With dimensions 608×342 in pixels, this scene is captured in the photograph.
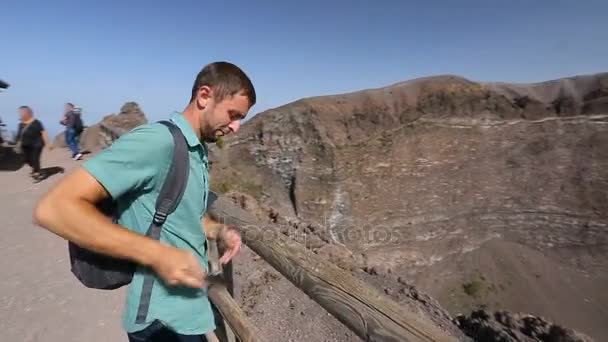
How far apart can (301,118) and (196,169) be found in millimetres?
25381

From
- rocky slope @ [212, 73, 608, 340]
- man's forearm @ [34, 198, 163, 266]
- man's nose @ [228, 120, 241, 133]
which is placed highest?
man's nose @ [228, 120, 241, 133]

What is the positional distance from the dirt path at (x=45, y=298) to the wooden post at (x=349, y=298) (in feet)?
9.41

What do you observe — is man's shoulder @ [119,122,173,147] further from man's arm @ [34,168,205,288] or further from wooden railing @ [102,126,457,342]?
wooden railing @ [102,126,457,342]

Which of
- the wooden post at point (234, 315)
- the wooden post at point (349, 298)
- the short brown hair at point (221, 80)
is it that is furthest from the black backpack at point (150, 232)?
the wooden post at point (234, 315)

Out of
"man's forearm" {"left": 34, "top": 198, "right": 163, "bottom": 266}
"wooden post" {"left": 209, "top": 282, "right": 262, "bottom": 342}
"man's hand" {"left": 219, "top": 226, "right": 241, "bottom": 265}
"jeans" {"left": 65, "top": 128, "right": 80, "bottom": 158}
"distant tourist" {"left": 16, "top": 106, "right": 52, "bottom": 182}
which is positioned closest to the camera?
"man's forearm" {"left": 34, "top": 198, "right": 163, "bottom": 266}

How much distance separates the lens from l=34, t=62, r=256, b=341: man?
0.99 meters

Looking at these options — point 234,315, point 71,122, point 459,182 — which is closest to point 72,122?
point 71,122

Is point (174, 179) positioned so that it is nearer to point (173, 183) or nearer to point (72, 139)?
point (173, 183)

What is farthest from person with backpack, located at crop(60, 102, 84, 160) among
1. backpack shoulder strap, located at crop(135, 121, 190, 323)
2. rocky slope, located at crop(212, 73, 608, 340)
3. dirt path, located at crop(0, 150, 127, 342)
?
backpack shoulder strap, located at crop(135, 121, 190, 323)

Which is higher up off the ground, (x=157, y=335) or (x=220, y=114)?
(x=220, y=114)

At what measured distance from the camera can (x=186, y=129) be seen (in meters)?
1.33

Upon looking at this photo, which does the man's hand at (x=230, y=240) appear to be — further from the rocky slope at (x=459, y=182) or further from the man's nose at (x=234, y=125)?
the rocky slope at (x=459, y=182)

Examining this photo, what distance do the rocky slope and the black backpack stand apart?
70.3 ft

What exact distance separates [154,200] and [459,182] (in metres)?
29.0
